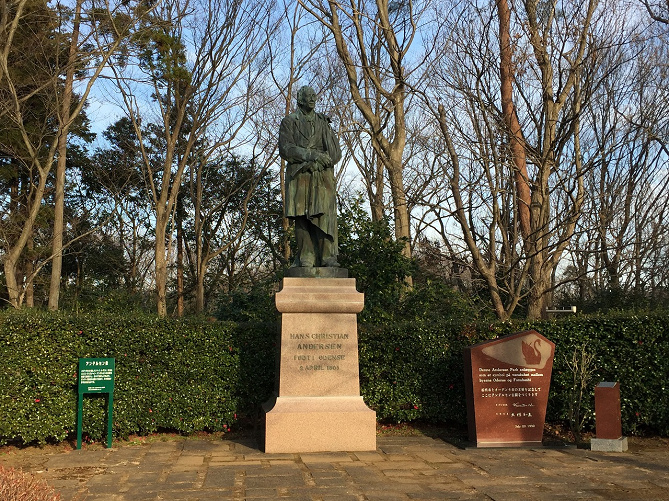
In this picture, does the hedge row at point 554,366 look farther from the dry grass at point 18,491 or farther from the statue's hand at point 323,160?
the dry grass at point 18,491

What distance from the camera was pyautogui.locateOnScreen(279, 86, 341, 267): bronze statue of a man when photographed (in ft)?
27.5

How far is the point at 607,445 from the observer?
7859mm

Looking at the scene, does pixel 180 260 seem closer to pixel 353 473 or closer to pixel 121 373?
pixel 121 373

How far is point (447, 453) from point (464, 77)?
7336 millimetres

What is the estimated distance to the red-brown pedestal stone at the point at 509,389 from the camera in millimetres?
8195

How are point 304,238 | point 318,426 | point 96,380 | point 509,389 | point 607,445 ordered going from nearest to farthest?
1. point 318,426
2. point 607,445
3. point 96,380
4. point 509,389
5. point 304,238

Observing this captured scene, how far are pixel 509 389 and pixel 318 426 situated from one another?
258cm

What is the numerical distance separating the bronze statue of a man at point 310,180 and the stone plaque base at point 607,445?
3.96 meters

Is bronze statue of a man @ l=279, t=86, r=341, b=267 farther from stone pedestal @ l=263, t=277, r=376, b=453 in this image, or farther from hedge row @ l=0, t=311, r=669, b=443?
hedge row @ l=0, t=311, r=669, b=443

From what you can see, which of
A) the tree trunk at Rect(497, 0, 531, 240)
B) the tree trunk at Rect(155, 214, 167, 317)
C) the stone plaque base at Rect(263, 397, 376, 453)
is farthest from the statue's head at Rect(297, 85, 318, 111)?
the tree trunk at Rect(155, 214, 167, 317)

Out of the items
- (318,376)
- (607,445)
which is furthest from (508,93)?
(318,376)

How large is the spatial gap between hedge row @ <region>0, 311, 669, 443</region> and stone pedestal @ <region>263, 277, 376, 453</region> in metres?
1.25

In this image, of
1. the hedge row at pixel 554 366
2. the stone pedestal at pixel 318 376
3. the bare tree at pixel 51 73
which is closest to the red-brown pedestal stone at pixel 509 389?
the hedge row at pixel 554 366

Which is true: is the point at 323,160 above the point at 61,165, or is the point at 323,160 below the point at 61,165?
below
